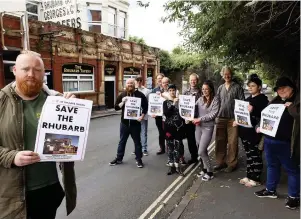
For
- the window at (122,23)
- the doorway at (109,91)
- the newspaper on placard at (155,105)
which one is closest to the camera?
the newspaper on placard at (155,105)

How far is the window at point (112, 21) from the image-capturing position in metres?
22.0

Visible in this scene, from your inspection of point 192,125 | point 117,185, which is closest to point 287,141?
point 192,125

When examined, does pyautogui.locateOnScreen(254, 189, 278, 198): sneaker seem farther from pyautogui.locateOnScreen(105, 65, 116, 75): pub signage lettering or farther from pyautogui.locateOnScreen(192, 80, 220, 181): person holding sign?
pyautogui.locateOnScreen(105, 65, 116, 75): pub signage lettering

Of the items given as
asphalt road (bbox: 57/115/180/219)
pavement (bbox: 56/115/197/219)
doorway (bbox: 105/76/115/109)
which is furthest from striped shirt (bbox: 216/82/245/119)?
doorway (bbox: 105/76/115/109)

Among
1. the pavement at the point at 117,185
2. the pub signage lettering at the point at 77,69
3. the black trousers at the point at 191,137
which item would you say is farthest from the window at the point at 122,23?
the black trousers at the point at 191,137

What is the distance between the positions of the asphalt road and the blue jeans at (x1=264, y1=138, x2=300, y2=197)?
1.99m

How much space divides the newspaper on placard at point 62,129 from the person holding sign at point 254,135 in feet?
11.1

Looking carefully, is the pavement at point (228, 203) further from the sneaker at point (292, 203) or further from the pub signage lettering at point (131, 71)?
the pub signage lettering at point (131, 71)

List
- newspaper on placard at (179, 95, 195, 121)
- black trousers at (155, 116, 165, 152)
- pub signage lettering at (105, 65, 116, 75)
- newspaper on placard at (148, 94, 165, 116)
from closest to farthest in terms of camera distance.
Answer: newspaper on placard at (179, 95, 195, 121), newspaper on placard at (148, 94, 165, 116), black trousers at (155, 116, 165, 152), pub signage lettering at (105, 65, 116, 75)

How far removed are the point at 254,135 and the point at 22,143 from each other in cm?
397

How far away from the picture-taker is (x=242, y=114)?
16.5 ft

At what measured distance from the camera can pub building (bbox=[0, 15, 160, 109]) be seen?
14.0 meters

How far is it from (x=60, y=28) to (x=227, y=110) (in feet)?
46.2

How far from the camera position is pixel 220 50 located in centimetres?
695
